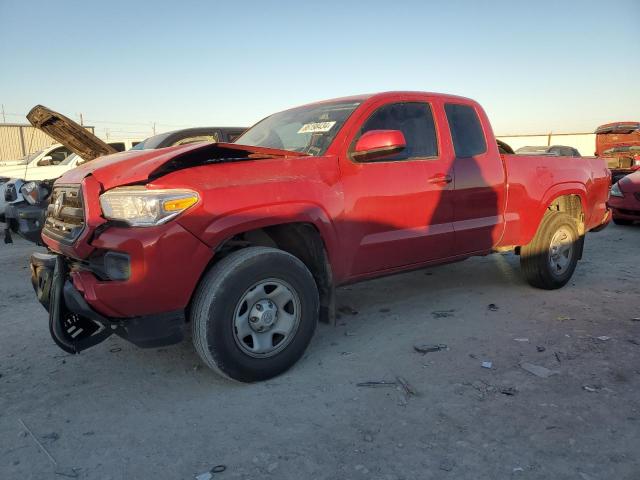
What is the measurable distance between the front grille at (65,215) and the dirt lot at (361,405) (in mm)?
966

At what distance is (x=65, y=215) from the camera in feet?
9.90

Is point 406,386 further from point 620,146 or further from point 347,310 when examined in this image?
point 620,146

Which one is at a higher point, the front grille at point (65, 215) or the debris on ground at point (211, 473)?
the front grille at point (65, 215)

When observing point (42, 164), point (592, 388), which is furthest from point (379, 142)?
point (42, 164)

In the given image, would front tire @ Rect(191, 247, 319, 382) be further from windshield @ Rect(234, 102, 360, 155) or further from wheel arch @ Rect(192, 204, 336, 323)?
windshield @ Rect(234, 102, 360, 155)

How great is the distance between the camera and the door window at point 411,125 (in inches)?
145

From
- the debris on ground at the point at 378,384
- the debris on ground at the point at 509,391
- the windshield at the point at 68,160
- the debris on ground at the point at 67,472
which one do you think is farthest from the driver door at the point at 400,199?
the windshield at the point at 68,160

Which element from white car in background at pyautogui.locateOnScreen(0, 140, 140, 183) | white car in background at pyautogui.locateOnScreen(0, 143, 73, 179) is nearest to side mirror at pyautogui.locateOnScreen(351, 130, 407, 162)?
white car in background at pyautogui.locateOnScreen(0, 140, 140, 183)

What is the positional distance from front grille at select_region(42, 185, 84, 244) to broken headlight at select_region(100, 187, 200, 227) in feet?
0.95

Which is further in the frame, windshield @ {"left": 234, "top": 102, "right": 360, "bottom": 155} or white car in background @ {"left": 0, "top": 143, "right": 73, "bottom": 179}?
white car in background @ {"left": 0, "top": 143, "right": 73, "bottom": 179}

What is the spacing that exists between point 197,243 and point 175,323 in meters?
0.47

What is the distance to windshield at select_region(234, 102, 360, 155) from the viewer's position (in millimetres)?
3494

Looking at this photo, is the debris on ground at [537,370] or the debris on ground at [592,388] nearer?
the debris on ground at [592,388]

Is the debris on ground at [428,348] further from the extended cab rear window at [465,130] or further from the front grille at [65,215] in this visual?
the front grille at [65,215]
